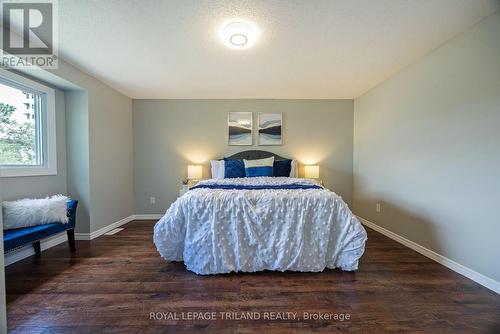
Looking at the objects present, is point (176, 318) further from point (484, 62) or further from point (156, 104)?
point (156, 104)

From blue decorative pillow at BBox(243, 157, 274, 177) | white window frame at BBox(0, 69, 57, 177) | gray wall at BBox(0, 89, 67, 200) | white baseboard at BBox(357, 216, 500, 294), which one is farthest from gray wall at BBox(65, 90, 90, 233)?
white baseboard at BBox(357, 216, 500, 294)

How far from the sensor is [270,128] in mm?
3979

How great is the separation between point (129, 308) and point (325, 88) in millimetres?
3659

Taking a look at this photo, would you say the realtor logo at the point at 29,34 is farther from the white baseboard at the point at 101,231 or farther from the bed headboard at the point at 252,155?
the bed headboard at the point at 252,155

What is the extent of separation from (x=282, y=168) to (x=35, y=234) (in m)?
3.20

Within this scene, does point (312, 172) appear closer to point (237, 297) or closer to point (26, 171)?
point (237, 297)

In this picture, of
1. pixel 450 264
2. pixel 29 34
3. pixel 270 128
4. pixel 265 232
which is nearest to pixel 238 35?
pixel 265 232

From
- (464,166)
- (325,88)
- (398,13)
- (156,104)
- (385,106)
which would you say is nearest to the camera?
(398,13)

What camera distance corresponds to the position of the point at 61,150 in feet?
9.33

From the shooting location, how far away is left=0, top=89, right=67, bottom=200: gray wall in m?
2.27

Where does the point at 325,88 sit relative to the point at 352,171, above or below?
above

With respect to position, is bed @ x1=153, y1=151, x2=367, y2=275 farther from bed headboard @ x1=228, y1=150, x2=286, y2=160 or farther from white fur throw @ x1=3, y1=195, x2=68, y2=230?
bed headboard @ x1=228, y1=150, x2=286, y2=160

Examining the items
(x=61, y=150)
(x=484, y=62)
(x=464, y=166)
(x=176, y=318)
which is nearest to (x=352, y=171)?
(x=464, y=166)

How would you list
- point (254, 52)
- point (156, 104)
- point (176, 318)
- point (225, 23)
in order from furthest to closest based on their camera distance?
point (156, 104)
point (254, 52)
point (225, 23)
point (176, 318)
